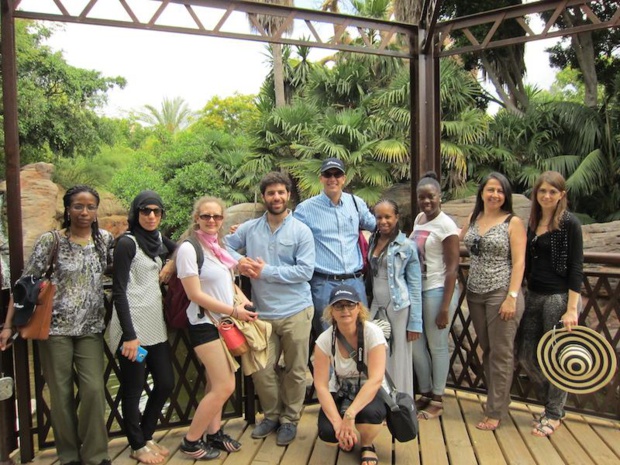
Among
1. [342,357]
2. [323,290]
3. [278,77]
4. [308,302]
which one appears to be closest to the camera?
[342,357]

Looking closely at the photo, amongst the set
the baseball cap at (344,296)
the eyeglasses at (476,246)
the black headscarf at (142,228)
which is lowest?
the baseball cap at (344,296)

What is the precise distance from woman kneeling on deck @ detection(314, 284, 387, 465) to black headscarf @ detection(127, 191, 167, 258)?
106 cm

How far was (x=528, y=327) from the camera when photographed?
335cm

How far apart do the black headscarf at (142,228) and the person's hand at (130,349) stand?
490mm

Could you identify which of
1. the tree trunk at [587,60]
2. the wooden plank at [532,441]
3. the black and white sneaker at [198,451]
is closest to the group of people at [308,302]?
the black and white sneaker at [198,451]

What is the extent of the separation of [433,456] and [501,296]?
1.07m

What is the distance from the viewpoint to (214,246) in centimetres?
297

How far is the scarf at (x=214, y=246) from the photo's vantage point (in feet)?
9.73

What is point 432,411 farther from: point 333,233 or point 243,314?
point 243,314

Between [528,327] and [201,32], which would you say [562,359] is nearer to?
[528,327]

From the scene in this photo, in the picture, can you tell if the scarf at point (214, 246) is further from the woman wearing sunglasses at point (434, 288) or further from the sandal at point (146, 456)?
the woman wearing sunglasses at point (434, 288)

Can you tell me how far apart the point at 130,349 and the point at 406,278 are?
68.1 inches

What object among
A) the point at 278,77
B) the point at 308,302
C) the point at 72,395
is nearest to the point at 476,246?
the point at 308,302

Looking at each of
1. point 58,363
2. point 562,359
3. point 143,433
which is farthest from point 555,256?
point 58,363
